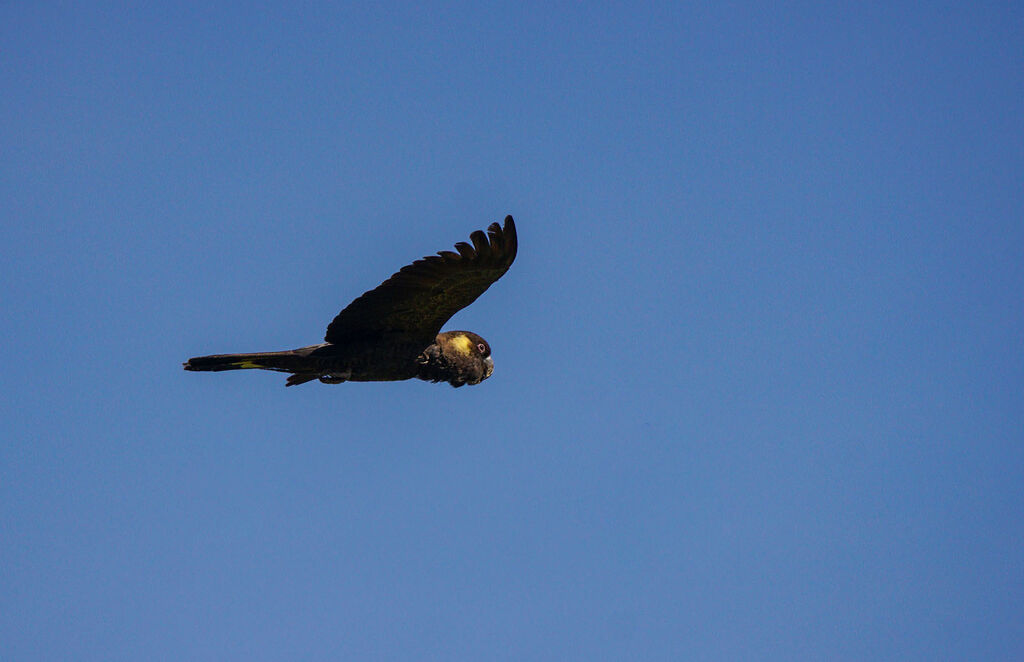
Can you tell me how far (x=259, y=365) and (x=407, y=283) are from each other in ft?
5.44

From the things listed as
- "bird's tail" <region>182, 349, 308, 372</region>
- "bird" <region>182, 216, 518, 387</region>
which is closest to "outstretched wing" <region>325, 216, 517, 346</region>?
"bird" <region>182, 216, 518, 387</region>

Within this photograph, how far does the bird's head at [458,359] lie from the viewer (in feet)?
37.8

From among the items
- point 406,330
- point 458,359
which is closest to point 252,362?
point 406,330

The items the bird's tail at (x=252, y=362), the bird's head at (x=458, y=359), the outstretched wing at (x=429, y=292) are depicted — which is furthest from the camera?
the bird's head at (x=458, y=359)

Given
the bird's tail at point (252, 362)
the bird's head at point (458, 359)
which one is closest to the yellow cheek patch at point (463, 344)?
the bird's head at point (458, 359)

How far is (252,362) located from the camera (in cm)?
1058

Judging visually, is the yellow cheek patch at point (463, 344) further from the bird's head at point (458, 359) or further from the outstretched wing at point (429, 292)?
the outstretched wing at point (429, 292)

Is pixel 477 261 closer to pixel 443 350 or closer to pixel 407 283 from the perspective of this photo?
pixel 407 283

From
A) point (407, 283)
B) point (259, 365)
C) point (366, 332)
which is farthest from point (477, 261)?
point (259, 365)

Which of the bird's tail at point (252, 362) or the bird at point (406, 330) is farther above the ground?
the bird at point (406, 330)

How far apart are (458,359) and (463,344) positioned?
0.23 m

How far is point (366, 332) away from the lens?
11008 millimetres

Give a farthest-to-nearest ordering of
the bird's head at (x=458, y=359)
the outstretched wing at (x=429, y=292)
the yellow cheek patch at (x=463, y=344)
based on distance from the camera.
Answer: the yellow cheek patch at (x=463, y=344)
the bird's head at (x=458, y=359)
the outstretched wing at (x=429, y=292)

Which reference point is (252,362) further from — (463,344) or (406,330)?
(463,344)
